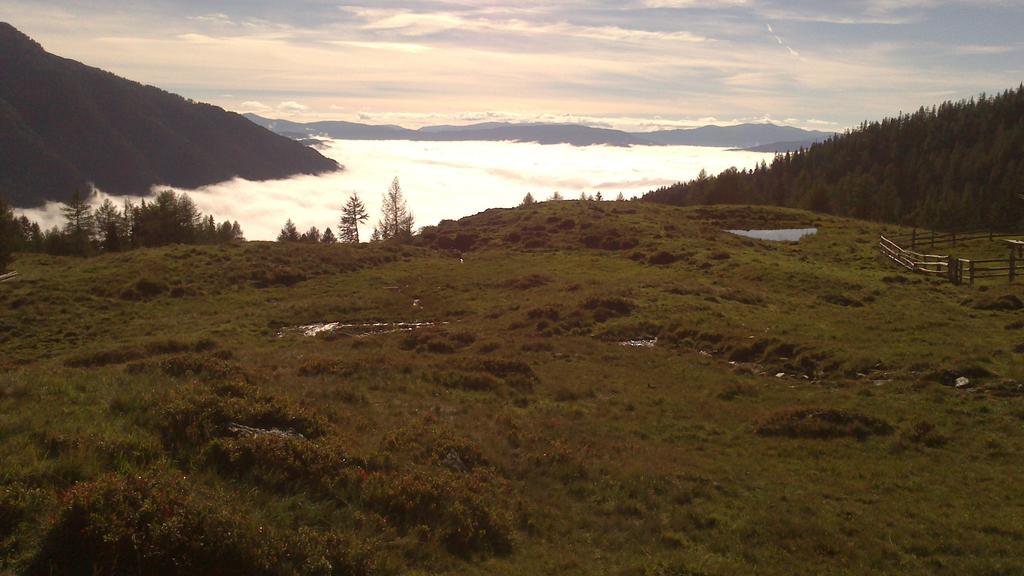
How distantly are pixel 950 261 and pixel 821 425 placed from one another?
30497 mm

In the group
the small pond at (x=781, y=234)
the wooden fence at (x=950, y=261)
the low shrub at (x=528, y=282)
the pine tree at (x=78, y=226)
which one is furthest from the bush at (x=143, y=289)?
the pine tree at (x=78, y=226)

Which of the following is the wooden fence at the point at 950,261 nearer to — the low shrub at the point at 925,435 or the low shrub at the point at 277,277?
the low shrub at the point at 925,435

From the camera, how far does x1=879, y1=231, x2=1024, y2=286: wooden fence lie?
126 feet

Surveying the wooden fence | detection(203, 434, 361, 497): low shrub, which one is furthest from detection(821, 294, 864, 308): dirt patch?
detection(203, 434, 361, 497): low shrub

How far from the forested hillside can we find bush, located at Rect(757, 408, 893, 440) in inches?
4625

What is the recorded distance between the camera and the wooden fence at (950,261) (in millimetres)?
38375

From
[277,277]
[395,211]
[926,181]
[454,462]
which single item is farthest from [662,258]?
[926,181]

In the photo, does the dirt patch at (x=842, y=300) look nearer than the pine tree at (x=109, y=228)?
Yes

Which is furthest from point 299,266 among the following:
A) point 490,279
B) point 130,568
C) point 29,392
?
point 130,568

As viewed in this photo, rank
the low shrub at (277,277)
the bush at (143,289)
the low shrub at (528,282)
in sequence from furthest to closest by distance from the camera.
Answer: the low shrub at (277,277) < the low shrub at (528,282) < the bush at (143,289)

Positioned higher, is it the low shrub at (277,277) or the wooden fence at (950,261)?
the wooden fence at (950,261)

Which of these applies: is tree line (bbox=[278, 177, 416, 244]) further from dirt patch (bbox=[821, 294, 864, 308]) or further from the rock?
the rock

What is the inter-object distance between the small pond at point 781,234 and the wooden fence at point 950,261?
904cm

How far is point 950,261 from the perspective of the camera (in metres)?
39.3
